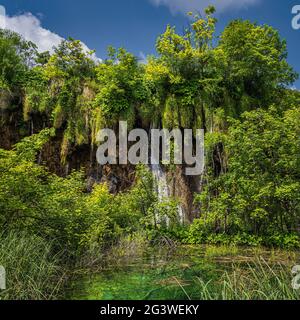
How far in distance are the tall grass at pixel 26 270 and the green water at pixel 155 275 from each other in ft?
1.67

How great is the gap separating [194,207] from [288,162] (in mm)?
4834

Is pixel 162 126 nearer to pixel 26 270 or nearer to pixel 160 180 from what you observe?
pixel 160 180

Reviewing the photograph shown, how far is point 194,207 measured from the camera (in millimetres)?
15133

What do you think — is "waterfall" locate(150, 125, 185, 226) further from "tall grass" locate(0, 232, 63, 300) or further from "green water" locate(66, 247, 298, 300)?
"tall grass" locate(0, 232, 63, 300)

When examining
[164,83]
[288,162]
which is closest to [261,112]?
[288,162]

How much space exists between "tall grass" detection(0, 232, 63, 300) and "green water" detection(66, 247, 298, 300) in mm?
508

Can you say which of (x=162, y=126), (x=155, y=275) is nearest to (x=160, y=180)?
(x=162, y=126)

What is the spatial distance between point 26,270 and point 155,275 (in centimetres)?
289

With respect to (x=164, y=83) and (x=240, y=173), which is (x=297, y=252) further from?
(x=164, y=83)

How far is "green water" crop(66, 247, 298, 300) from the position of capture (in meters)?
6.16

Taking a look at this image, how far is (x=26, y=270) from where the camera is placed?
5.61 meters

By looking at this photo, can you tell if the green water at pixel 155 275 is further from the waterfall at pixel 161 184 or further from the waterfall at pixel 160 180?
the waterfall at pixel 160 180

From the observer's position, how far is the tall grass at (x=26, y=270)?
16.4 feet

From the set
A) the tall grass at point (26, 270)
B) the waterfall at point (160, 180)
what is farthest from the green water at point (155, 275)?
the waterfall at point (160, 180)
